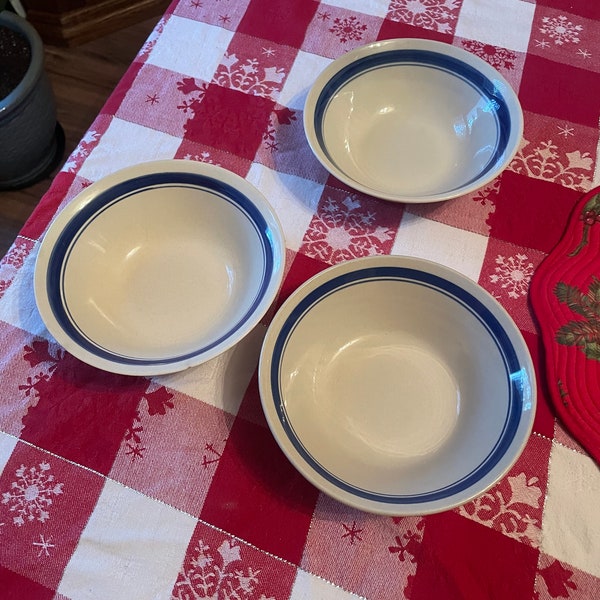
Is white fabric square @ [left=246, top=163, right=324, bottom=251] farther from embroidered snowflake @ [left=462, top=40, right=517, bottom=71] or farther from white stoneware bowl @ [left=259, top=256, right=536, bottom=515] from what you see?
embroidered snowflake @ [left=462, top=40, right=517, bottom=71]

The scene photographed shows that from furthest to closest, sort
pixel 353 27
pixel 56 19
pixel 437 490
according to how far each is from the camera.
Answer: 1. pixel 56 19
2. pixel 353 27
3. pixel 437 490

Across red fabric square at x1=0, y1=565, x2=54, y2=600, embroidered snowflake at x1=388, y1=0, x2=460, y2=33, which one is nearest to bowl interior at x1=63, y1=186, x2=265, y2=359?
Answer: red fabric square at x1=0, y1=565, x2=54, y2=600

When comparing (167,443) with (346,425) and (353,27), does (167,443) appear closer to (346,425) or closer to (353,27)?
(346,425)

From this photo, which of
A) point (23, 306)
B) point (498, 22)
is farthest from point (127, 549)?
point (498, 22)

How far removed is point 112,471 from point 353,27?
673mm

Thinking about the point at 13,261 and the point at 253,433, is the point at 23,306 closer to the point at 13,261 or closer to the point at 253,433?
the point at 13,261

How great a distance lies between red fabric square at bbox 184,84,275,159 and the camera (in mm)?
740

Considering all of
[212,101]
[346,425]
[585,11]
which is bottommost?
[346,425]

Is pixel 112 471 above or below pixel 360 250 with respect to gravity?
below

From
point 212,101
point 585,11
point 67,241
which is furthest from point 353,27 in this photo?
point 67,241

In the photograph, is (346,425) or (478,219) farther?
(478,219)

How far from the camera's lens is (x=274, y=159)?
730 millimetres

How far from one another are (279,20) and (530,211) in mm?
447

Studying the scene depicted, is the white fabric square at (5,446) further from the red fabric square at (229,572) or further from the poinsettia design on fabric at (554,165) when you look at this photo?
the poinsettia design on fabric at (554,165)
